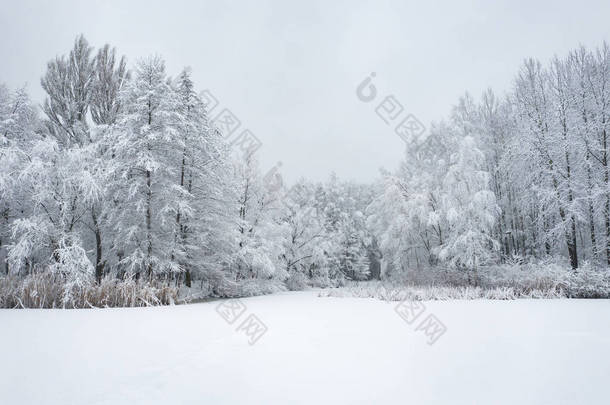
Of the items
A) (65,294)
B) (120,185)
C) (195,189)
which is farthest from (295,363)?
(195,189)

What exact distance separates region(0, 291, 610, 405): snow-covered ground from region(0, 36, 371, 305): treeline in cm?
565

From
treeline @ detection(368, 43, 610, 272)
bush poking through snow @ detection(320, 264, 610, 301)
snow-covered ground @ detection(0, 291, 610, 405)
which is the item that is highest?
treeline @ detection(368, 43, 610, 272)

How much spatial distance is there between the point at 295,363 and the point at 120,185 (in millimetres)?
12647

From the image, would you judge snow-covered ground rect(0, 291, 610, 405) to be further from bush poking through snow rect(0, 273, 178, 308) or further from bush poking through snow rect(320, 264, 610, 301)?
bush poking through snow rect(320, 264, 610, 301)

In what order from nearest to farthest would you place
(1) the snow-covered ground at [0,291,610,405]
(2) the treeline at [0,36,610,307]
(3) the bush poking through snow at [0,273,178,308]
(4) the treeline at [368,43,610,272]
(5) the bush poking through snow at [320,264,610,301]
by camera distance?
Answer: 1. (1) the snow-covered ground at [0,291,610,405]
2. (3) the bush poking through snow at [0,273,178,308]
3. (2) the treeline at [0,36,610,307]
4. (5) the bush poking through snow at [320,264,610,301]
5. (4) the treeline at [368,43,610,272]

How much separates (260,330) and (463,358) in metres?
3.71

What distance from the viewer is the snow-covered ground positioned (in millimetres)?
2852

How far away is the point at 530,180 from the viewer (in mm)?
16750

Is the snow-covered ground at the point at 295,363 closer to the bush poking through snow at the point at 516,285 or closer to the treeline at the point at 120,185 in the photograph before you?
the treeline at the point at 120,185

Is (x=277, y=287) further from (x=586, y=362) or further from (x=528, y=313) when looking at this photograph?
(x=586, y=362)

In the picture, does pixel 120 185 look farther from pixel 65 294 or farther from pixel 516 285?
pixel 516 285

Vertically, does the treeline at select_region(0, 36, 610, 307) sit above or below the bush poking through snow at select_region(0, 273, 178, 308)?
above

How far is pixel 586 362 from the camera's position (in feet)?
13.0

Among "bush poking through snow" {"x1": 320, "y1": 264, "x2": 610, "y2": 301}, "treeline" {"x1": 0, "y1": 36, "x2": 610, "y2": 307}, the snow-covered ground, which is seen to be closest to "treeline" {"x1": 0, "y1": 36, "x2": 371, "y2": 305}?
"treeline" {"x1": 0, "y1": 36, "x2": 610, "y2": 307}
